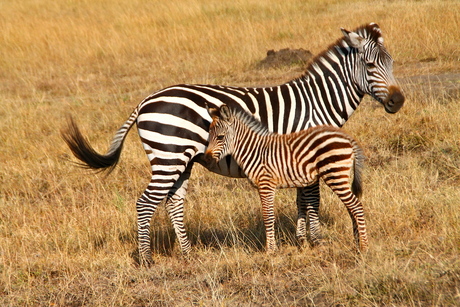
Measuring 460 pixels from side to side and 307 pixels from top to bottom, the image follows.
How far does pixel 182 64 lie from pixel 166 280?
10.5 m

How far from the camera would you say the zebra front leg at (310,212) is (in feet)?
18.7

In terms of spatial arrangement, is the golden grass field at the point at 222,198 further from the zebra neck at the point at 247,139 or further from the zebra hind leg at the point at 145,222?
the zebra neck at the point at 247,139

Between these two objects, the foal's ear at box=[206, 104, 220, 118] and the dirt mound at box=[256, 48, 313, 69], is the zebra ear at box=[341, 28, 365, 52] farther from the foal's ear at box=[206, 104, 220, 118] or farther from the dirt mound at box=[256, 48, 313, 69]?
the dirt mound at box=[256, 48, 313, 69]

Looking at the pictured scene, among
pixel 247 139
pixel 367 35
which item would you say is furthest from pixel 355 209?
pixel 367 35

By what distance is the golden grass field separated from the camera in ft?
15.7

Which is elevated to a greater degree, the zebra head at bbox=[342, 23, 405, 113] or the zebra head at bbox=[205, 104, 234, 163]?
the zebra head at bbox=[342, 23, 405, 113]

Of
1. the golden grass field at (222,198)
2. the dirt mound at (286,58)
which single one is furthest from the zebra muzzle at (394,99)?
the dirt mound at (286,58)

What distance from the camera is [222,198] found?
7.23 meters

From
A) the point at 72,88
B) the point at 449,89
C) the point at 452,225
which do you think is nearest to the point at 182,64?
the point at 72,88

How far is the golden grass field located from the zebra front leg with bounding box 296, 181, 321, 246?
0.55ft

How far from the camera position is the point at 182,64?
1502 centimetres

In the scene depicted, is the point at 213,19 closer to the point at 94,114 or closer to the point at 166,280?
the point at 94,114

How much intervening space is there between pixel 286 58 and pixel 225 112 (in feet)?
27.7

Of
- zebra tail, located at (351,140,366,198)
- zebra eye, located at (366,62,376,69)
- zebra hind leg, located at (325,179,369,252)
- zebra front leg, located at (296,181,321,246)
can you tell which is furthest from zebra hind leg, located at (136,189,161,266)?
zebra eye, located at (366,62,376,69)
